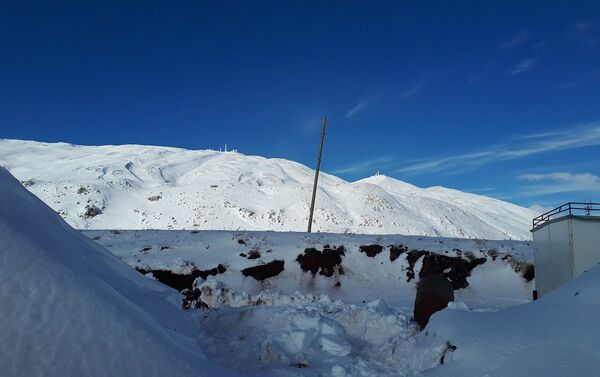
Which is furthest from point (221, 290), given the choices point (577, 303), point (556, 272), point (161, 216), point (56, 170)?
point (56, 170)

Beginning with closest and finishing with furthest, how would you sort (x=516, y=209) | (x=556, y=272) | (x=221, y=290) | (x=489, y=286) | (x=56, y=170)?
(x=221, y=290) < (x=556, y=272) < (x=489, y=286) < (x=56, y=170) < (x=516, y=209)

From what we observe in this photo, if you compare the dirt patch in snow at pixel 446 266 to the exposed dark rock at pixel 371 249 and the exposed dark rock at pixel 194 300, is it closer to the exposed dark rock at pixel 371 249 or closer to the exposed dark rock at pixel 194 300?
the exposed dark rock at pixel 371 249

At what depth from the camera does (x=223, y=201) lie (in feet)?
176

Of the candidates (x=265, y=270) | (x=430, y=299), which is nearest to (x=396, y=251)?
(x=265, y=270)

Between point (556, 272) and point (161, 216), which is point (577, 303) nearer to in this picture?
point (556, 272)

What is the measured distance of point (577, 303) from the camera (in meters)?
6.20

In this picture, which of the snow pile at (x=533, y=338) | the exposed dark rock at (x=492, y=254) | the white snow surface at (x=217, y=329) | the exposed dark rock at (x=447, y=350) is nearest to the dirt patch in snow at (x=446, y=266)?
the exposed dark rock at (x=492, y=254)

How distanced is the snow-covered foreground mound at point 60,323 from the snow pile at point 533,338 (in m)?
3.53

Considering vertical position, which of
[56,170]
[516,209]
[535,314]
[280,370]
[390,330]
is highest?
[516,209]

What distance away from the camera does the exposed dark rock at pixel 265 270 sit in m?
19.1

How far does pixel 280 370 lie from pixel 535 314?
13.2 ft

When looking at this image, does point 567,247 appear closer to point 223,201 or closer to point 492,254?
point 492,254

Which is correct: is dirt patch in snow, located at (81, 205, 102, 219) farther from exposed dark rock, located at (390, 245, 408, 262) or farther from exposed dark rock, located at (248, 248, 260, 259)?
exposed dark rock, located at (390, 245, 408, 262)

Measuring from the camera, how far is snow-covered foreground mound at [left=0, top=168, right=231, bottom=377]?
3.06 meters
